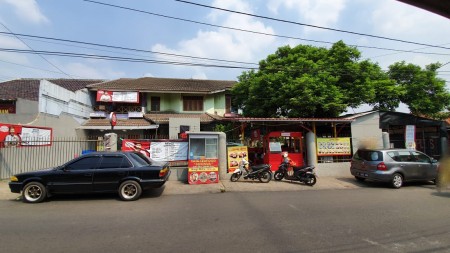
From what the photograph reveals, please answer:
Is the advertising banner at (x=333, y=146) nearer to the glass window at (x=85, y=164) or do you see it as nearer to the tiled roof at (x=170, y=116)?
the tiled roof at (x=170, y=116)

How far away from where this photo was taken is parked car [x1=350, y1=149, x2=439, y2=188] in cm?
1056

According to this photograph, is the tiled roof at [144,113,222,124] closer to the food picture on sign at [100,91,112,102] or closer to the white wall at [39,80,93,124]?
the food picture on sign at [100,91,112,102]

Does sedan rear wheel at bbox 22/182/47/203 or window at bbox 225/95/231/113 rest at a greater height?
window at bbox 225/95/231/113

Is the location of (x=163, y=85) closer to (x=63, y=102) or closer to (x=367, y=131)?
(x=63, y=102)

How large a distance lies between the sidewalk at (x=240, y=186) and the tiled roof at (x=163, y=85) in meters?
11.9

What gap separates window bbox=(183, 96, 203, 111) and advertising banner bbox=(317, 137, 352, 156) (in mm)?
11903

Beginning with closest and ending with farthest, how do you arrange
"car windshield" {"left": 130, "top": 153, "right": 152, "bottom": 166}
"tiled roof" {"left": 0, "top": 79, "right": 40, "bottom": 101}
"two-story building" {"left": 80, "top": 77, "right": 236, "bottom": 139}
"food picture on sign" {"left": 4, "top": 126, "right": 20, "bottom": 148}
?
"car windshield" {"left": 130, "top": 153, "right": 152, "bottom": 166} < "food picture on sign" {"left": 4, "top": 126, "right": 20, "bottom": 148} < "tiled roof" {"left": 0, "top": 79, "right": 40, "bottom": 101} < "two-story building" {"left": 80, "top": 77, "right": 236, "bottom": 139}

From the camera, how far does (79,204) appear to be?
769cm

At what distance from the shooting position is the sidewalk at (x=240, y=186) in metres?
9.72

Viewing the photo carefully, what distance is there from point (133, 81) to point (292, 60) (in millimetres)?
14031

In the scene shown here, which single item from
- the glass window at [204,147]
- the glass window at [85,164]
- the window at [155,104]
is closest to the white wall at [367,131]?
the glass window at [204,147]

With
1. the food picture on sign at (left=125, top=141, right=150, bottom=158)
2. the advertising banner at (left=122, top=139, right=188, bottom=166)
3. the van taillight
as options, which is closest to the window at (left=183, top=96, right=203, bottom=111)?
the advertising banner at (left=122, top=139, right=188, bottom=166)

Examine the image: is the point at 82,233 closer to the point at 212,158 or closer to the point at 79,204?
the point at 79,204

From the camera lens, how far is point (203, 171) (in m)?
11.2
